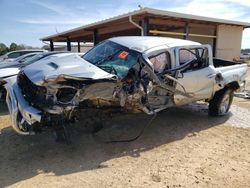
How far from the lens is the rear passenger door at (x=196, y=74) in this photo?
18.7ft

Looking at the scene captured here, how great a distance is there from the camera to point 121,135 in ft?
18.0

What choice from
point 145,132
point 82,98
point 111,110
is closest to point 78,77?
point 82,98

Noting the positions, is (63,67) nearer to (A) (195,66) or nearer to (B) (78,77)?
(B) (78,77)

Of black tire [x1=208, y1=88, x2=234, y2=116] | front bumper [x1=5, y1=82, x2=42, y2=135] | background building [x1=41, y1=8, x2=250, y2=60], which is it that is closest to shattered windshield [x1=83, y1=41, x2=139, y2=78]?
front bumper [x1=5, y1=82, x2=42, y2=135]

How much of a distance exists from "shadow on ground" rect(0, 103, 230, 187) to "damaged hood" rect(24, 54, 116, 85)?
1.31 metres

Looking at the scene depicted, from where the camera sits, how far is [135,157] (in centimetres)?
454

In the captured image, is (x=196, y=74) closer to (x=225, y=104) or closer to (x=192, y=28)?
(x=225, y=104)

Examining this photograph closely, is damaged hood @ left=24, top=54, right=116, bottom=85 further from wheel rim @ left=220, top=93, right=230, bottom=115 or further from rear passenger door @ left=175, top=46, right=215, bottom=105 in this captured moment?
wheel rim @ left=220, top=93, right=230, bottom=115

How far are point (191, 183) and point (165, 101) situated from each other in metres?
2.09

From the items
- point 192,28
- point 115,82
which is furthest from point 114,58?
point 192,28

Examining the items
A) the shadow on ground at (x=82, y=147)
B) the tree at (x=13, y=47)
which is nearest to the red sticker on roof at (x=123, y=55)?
the shadow on ground at (x=82, y=147)

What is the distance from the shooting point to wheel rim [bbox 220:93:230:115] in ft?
22.7

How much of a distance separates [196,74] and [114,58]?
1913 millimetres

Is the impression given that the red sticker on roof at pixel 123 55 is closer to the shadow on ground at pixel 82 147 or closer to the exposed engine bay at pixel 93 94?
the exposed engine bay at pixel 93 94
